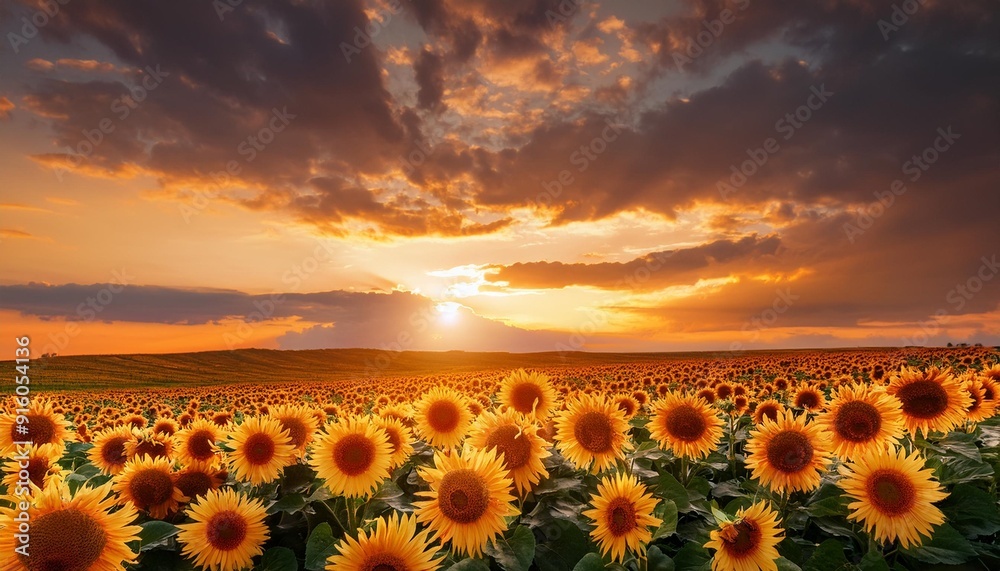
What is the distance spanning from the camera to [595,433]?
15.5ft

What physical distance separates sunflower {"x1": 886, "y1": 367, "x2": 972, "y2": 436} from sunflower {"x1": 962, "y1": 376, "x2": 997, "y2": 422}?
0.91 metres

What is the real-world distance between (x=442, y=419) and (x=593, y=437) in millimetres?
1634

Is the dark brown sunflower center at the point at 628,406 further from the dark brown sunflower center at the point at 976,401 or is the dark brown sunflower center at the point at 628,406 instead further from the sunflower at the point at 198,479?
the sunflower at the point at 198,479

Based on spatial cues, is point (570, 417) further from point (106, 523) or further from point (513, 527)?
point (106, 523)

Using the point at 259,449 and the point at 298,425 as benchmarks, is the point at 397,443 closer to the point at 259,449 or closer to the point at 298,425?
the point at 298,425

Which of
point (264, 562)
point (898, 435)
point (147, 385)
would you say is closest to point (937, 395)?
point (898, 435)

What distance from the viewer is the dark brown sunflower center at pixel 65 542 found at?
343 cm

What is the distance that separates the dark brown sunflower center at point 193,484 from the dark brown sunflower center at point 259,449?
0.45 m

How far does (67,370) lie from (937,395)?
326 ft

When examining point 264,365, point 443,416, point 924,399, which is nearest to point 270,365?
point 264,365

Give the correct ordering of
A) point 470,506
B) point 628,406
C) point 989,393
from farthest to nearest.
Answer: point 628,406, point 989,393, point 470,506

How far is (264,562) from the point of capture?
4219mm

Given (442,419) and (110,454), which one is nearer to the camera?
(442,419)

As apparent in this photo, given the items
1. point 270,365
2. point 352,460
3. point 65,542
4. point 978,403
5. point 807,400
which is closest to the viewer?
point 65,542
